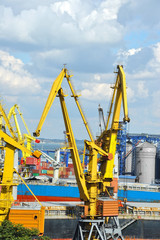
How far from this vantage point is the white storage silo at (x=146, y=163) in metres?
105

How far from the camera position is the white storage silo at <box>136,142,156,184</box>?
105 metres

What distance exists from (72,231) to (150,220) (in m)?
11.1

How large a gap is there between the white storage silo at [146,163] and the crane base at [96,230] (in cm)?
5424

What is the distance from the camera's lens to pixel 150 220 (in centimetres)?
5806

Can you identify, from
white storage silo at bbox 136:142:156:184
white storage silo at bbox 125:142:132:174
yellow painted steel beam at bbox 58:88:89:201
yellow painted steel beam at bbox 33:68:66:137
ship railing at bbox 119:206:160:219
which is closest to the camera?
yellow painted steel beam at bbox 33:68:66:137

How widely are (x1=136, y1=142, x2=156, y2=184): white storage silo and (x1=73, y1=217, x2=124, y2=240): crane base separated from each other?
5424cm

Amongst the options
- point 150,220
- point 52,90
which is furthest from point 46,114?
point 150,220

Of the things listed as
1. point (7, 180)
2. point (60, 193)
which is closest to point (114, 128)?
point (7, 180)

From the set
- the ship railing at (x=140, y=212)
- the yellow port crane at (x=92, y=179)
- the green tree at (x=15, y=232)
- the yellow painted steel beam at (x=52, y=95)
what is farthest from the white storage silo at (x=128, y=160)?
the green tree at (x=15, y=232)

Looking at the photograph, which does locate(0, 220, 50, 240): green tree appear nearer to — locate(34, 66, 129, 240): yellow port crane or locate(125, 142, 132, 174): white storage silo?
locate(34, 66, 129, 240): yellow port crane

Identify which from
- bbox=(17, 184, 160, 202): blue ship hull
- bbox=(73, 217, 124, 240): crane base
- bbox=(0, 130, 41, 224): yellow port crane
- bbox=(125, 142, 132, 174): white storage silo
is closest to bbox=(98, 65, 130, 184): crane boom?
bbox=(73, 217, 124, 240): crane base

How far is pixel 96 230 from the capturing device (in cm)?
5059

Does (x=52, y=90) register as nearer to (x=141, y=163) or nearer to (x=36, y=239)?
(x=36, y=239)

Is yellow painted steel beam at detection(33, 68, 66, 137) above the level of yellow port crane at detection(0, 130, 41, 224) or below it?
above
